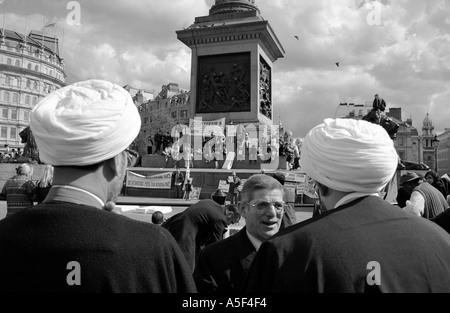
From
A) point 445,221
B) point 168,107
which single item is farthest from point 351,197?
point 168,107

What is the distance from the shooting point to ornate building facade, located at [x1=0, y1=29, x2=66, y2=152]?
290ft

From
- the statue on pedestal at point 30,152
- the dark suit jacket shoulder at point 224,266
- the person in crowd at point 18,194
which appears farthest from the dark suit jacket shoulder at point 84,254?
the statue on pedestal at point 30,152

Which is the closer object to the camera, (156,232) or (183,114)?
(156,232)

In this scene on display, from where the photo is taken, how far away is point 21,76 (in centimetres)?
9081

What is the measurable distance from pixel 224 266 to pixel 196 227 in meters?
1.56

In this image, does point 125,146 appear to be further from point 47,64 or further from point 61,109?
point 47,64

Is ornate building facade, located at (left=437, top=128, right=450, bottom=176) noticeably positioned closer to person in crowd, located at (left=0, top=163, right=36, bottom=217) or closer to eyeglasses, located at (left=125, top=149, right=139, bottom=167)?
person in crowd, located at (left=0, top=163, right=36, bottom=217)

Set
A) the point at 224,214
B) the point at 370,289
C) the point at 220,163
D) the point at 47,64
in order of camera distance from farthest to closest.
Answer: the point at 47,64 → the point at 220,163 → the point at 224,214 → the point at 370,289

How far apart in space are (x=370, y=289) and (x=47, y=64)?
101588 mm

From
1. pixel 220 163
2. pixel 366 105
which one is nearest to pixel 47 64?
pixel 366 105

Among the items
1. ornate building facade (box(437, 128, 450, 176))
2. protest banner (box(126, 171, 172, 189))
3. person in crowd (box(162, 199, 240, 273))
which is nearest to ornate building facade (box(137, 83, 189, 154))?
protest banner (box(126, 171, 172, 189))

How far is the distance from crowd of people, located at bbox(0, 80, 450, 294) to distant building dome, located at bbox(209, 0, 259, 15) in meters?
26.6

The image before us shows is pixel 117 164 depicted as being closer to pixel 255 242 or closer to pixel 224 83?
pixel 255 242
